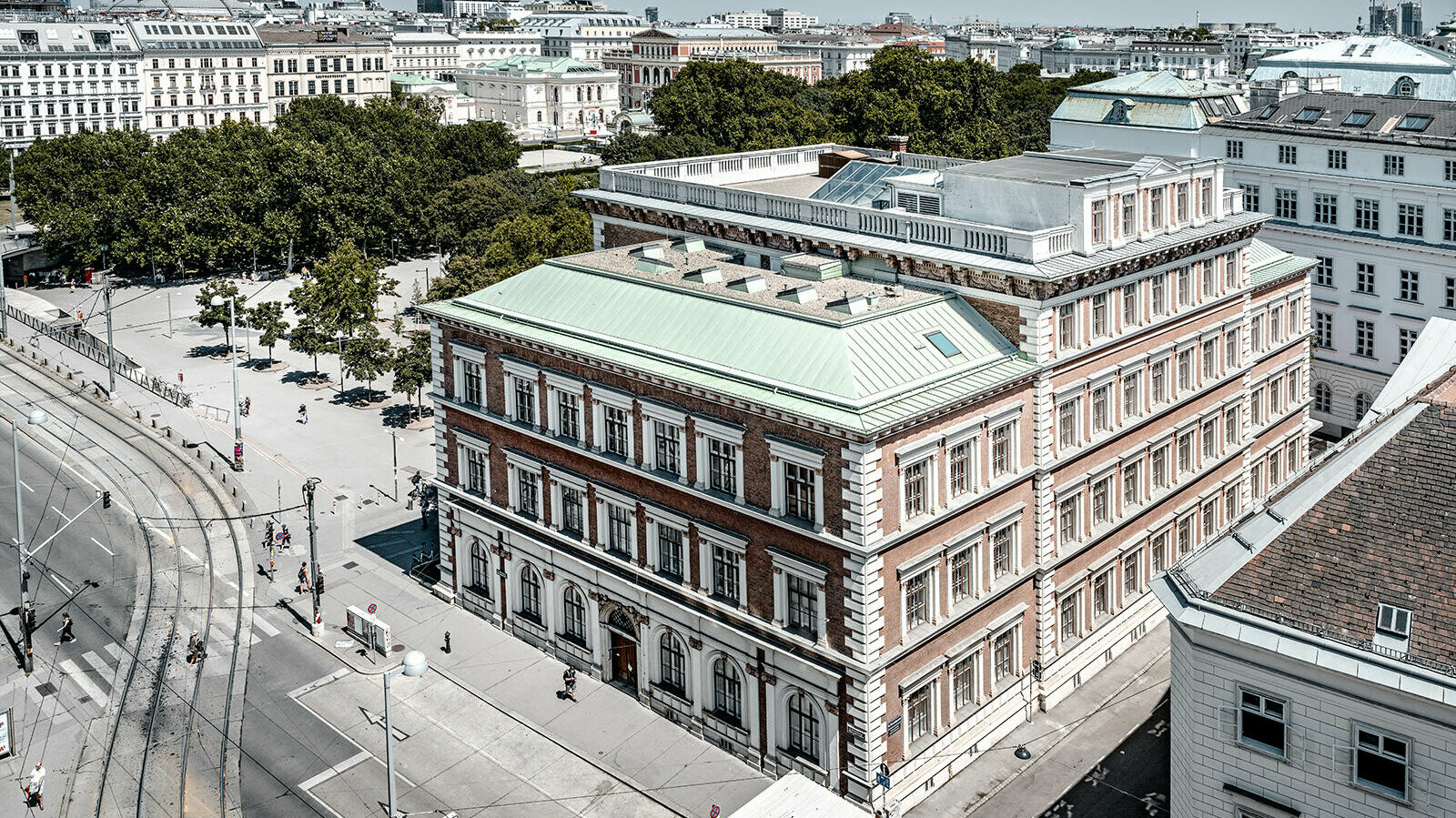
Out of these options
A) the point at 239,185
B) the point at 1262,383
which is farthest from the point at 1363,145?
the point at 239,185

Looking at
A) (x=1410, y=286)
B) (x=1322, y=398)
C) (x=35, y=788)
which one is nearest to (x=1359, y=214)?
(x=1410, y=286)

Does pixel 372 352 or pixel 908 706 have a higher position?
pixel 372 352

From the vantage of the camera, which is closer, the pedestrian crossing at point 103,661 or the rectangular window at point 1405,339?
the pedestrian crossing at point 103,661

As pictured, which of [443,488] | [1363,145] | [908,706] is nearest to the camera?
[908,706]

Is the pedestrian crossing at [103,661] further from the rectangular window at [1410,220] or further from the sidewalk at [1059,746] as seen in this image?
the rectangular window at [1410,220]

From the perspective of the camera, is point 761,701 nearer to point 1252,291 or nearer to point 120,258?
point 1252,291

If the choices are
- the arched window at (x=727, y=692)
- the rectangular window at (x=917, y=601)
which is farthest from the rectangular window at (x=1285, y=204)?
the arched window at (x=727, y=692)
